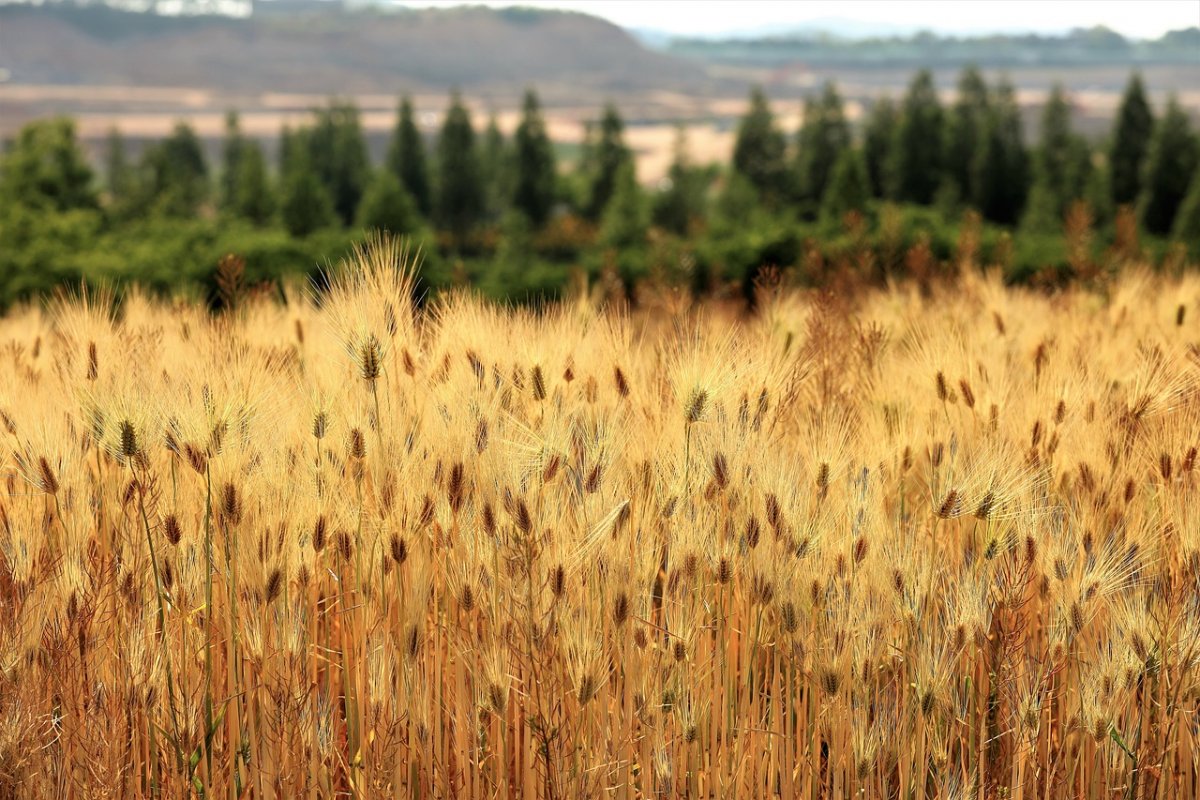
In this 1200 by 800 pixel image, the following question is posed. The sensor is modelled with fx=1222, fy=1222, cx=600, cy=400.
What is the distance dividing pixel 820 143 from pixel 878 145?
235 cm

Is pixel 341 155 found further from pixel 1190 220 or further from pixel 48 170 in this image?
pixel 1190 220

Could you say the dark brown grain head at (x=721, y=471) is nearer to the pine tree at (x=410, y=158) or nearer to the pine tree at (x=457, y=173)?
the pine tree at (x=457, y=173)

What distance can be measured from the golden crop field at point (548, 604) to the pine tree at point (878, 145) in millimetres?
36850

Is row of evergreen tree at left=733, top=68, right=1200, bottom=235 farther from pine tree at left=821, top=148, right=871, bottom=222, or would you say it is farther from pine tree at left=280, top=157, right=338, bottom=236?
pine tree at left=280, top=157, right=338, bottom=236

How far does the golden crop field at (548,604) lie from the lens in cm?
208

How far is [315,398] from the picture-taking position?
2434 mm

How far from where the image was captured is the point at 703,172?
163ft

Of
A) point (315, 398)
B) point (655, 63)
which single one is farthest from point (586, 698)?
point (655, 63)

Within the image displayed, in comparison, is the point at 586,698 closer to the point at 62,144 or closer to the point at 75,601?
the point at 75,601

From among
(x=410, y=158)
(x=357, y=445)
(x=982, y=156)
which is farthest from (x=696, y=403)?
(x=410, y=158)

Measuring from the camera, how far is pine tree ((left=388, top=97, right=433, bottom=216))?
46781mm

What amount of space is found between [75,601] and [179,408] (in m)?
0.38

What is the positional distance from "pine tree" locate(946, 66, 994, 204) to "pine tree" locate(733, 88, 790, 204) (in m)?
6.28

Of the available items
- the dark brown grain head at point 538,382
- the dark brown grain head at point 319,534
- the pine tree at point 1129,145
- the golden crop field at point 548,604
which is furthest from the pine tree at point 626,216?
the dark brown grain head at point 319,534
